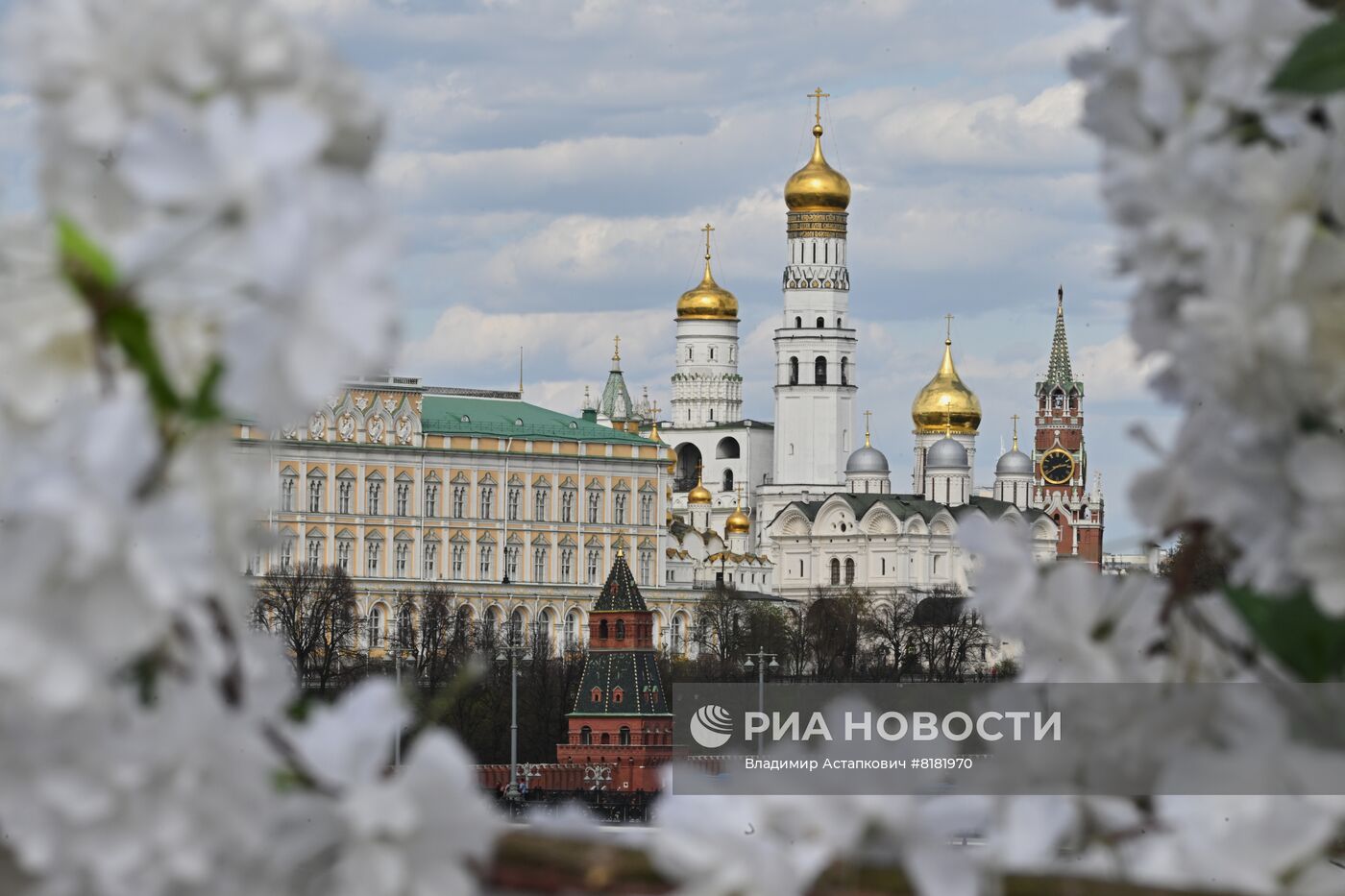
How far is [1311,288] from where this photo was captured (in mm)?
1163

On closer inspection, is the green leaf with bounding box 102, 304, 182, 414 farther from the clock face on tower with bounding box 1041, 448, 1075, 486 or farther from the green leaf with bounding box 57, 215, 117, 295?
the clock face on tower with bounding box 1041, 448, 1075, 486

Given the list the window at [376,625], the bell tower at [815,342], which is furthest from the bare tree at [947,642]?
the bell tower at [815,342]

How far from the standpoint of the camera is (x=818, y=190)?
298ft

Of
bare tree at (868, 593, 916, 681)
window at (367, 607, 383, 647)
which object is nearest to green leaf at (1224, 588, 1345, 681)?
bare tree at (868, 593, 916, 681)

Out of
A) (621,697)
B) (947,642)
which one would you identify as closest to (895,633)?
(947,642)

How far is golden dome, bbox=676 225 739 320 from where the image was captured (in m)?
96.9

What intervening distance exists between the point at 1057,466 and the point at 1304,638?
3849 inches

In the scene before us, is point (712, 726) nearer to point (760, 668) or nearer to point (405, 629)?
point (760, 668)

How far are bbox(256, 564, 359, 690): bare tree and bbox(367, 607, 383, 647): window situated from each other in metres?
5.59

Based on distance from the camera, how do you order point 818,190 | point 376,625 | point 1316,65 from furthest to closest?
point 818,190 → point 376,625 → point 1316,65

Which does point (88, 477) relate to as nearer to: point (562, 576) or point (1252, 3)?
point (1252, 3)

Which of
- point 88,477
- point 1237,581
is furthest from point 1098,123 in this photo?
point 88,477

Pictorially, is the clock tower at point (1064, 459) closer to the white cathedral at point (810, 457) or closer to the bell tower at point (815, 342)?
the white cathedral at point (810, 457)

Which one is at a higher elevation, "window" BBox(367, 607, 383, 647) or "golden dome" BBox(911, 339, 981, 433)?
"golden dome" BBox(911, 339, 981, 433)
